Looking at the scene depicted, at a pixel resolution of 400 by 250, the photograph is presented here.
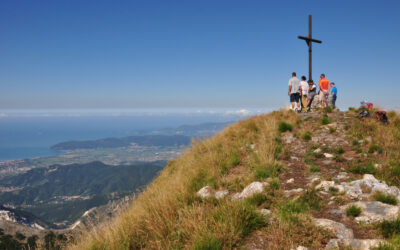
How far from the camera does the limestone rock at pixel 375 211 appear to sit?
3857mm

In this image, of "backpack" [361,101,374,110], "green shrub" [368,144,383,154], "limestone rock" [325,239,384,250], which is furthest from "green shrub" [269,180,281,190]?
"backpack" [361,101,374,110]

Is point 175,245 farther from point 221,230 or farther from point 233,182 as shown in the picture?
point 233,182

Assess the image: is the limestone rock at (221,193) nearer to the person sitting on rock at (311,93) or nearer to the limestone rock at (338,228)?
the limestone rock at (338,228)

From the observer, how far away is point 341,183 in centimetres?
560

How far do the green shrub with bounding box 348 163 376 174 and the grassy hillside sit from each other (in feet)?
0.08

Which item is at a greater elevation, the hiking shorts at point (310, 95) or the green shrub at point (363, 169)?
the hiking shorts at point (310, 95)

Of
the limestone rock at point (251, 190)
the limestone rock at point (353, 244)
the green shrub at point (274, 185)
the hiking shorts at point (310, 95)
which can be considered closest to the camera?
the limestone rock at point (353, 244)

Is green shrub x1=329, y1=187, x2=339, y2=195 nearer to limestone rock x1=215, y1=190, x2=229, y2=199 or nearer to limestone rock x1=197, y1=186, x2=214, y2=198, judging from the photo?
limestone rock x1=215, y1=190, x2=229, y2=199

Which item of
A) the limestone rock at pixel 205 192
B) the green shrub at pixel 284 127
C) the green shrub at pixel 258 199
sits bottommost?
the limestone rock at pixel 205 192

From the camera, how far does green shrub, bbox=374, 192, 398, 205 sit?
175 inches

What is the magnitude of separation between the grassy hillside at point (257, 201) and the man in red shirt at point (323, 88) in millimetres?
7045

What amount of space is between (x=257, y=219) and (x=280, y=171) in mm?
3228

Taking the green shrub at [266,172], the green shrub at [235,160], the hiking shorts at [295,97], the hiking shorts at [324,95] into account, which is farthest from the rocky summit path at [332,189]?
the hiking shorts at [324,95]

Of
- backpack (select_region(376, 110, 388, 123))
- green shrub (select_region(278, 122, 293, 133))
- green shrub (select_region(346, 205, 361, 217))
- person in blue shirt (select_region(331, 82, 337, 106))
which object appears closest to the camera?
green shrub (select_region(346, 205, 361, 217))
